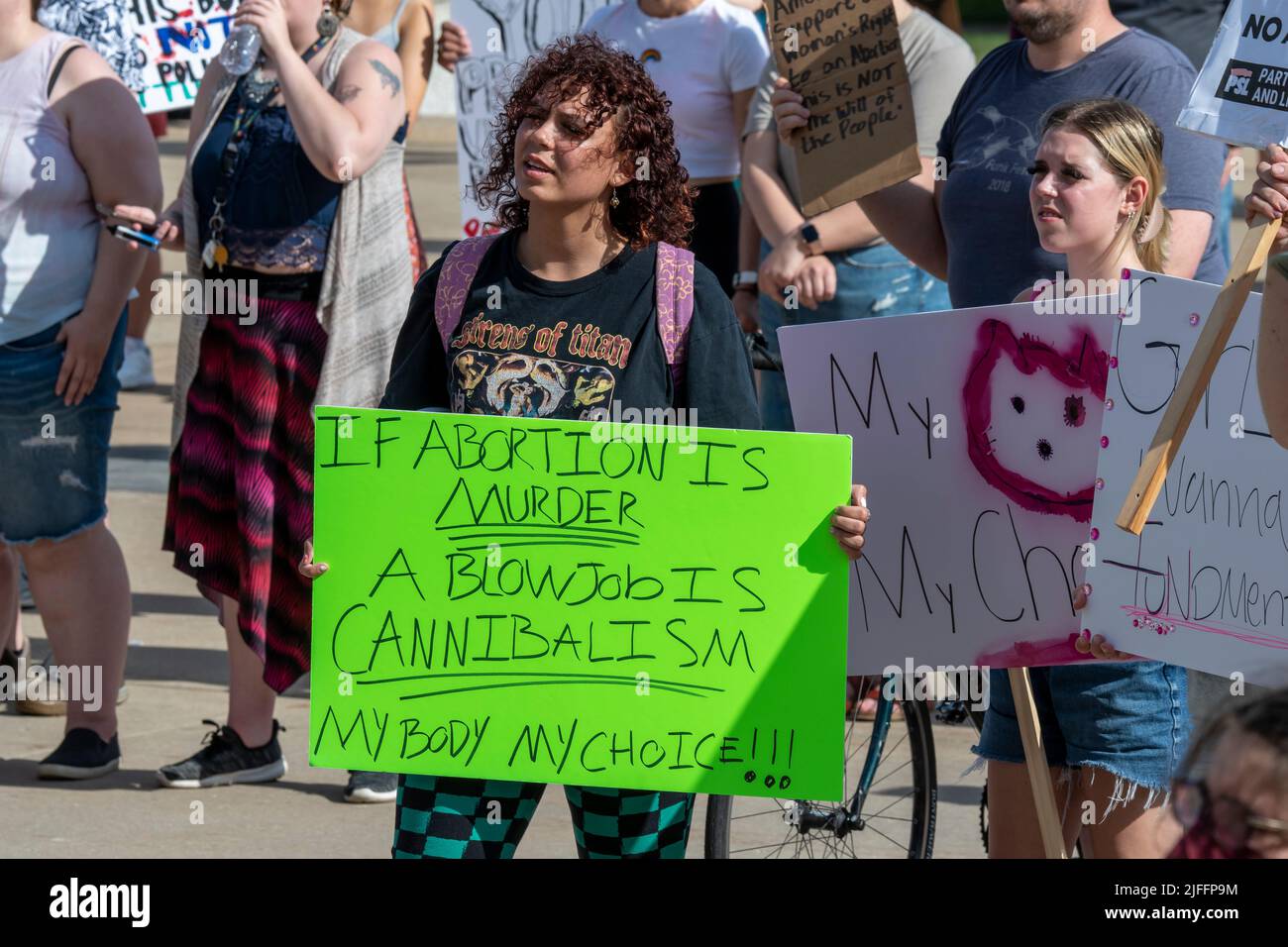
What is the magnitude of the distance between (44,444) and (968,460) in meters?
2.69

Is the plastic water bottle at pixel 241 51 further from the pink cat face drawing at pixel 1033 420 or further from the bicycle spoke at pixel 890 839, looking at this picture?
the bicycle spoke at pixel 890 839

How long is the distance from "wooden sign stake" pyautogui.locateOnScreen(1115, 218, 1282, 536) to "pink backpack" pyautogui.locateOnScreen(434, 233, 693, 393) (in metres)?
0.76

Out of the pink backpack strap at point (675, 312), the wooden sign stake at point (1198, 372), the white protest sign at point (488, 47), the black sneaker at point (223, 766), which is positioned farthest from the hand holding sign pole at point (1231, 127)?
the white protest sign at point (488, 47)

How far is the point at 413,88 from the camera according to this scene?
5.87m

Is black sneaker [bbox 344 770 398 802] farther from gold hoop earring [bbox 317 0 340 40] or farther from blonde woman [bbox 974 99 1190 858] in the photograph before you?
blonde woman [bbox 974 99 1190 858]

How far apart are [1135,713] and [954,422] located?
60 centimetres

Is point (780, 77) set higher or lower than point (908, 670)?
higher

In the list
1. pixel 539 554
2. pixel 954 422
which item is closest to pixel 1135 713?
pixel 954 422

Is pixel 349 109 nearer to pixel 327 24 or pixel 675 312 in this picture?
pixel 327 24

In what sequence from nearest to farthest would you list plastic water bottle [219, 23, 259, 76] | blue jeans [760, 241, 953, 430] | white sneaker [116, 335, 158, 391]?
plastic water bottle [219, 23, 259, 76], blue jeans [760, 241, 953, 430], white sneaker [116, 335, 158, 391]

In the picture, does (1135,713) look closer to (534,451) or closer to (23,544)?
(534,451)

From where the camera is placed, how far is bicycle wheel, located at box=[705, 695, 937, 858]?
414 centimetres

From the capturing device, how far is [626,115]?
3.21m

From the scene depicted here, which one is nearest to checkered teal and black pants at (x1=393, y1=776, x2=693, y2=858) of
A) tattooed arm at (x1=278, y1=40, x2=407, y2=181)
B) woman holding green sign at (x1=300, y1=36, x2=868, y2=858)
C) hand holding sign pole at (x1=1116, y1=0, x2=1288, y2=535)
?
woman holding green sign at (x1=300, y1=36, x2=868, y2=858)
